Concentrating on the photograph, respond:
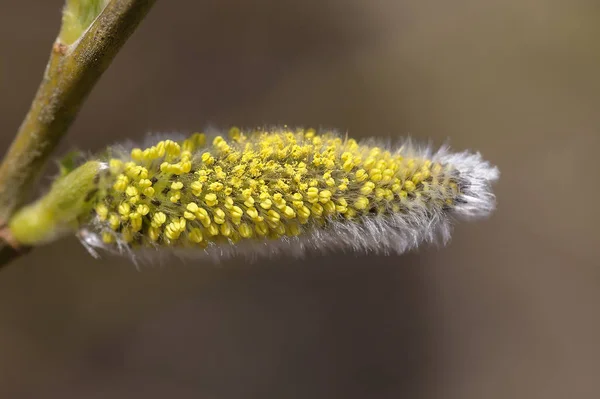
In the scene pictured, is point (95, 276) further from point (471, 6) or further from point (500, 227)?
point (471, 6)

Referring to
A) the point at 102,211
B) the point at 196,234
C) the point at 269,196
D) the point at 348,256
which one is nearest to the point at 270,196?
the point at 269,196

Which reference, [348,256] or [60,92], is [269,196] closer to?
[60,92]

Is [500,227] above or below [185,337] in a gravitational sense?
above

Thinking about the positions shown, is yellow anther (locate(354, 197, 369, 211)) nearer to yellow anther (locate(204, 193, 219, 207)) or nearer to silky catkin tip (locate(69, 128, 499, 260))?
silky catkin tip (locate(69, 128, 499, 260))

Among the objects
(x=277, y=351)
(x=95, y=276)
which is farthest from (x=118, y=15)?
(x=277, y=351)

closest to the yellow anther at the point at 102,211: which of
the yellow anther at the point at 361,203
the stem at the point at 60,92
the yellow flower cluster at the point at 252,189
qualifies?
the yellow flower cluster at the point at 252,189

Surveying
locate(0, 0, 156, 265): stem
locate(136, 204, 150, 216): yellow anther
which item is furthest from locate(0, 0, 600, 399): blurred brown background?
locate(136, 204, 150, 216): yellow anther

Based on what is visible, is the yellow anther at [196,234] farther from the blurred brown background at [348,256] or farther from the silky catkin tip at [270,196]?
the blurred brown background at [348,256]
